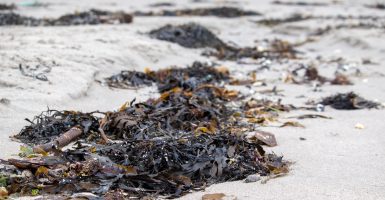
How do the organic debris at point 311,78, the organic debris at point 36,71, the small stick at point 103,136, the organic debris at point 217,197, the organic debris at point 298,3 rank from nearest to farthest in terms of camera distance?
the organic debris at point 217,197
the small stick at point 103,136
the organic debris at point 36,71
the organic debris at point 311,78
the organic debris at point 298,3

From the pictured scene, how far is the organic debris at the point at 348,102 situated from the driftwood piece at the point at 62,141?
281cm

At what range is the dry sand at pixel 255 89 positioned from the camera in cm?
323

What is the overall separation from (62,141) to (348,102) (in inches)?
122

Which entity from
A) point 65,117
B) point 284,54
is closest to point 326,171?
point 65,117

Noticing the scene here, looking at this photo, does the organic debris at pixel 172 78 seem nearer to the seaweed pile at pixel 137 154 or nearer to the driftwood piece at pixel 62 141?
the seaweed pile at pixel 137 154

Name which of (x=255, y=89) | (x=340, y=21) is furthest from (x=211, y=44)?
(x=340, y=21)

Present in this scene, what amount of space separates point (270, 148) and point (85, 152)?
1.38m

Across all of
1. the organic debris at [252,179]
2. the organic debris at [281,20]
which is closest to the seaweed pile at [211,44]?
the organic debris at [281,20]

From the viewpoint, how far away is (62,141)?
12.5 feet

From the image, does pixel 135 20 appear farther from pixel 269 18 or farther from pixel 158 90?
pixel 158 90

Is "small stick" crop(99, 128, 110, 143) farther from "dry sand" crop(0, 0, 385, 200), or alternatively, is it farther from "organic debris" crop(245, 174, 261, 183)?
"organic debris" crop(245, 174, 261, 183)

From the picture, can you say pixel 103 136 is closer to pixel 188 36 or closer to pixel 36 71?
pixel 36 71

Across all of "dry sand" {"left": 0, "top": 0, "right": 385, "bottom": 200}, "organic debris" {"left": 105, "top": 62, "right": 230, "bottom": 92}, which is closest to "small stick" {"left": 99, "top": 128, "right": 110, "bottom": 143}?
"dry sand" {"left": 0, "top": 0, "right": 385, "bottom": 200}

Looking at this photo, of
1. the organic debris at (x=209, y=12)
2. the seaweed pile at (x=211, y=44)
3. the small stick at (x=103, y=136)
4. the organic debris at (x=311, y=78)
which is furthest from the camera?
the organic debris at (x=209, y=12)
